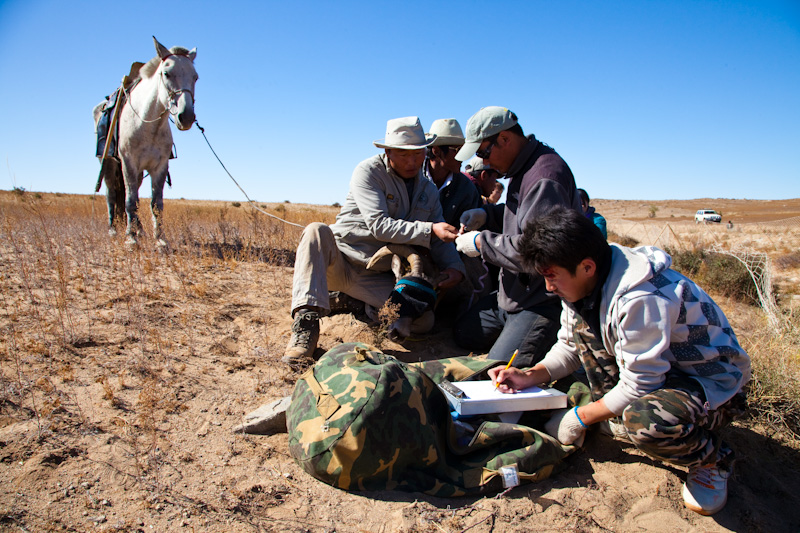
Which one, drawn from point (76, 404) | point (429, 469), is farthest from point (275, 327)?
point (429, 469)

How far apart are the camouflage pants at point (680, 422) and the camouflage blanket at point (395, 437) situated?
→ 472 mm

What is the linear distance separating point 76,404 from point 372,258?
7.08 ft

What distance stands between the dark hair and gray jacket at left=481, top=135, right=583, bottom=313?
54 cm

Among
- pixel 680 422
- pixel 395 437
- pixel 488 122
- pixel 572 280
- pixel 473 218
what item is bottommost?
pixel 395 437

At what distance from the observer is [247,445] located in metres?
2.46

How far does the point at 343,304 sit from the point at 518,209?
180 centimetres

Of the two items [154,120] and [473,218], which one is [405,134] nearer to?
[473,218]

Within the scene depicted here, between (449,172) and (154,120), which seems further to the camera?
(154,120)

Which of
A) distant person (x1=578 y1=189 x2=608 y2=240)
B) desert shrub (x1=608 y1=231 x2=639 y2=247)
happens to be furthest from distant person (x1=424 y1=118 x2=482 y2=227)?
desert shrub (x1=608 y1=231 x2=639 y2=247)

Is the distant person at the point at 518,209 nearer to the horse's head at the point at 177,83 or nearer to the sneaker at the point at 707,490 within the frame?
the sneaker at the point at 707,490

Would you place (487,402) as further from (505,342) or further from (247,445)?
(247,445)

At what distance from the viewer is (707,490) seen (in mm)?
2160

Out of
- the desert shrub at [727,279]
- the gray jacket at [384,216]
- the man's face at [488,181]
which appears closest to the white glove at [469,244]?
the gray jacket at [384,216]

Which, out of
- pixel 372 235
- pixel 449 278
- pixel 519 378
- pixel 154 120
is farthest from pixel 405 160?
pixel 154 120
